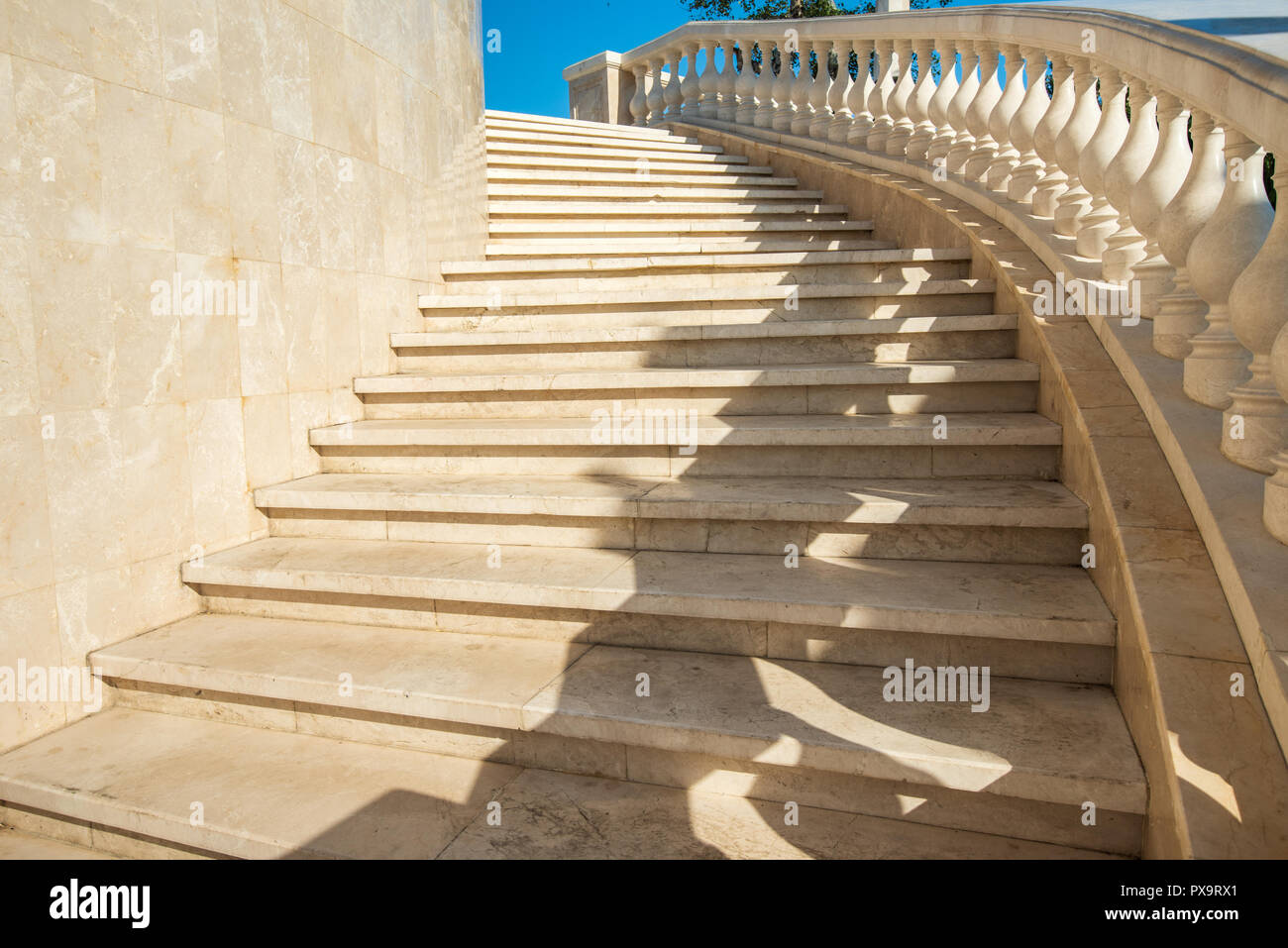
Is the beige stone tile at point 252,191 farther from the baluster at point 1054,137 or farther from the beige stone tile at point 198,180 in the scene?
the baluster at point 1054,137

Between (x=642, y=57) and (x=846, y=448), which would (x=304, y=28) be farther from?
(x=642, y=57)

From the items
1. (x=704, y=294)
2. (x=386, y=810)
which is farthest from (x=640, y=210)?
(x=386, y=810)

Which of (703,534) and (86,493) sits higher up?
(86,493)

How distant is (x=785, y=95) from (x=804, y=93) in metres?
0.44

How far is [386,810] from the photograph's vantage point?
88.2 inches

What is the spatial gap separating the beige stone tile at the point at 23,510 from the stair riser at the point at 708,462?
4.72 feet

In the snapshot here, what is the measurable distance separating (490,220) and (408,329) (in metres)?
1.72

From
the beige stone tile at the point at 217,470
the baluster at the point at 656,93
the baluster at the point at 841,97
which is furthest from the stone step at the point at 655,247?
the baluster at the point at 656,93

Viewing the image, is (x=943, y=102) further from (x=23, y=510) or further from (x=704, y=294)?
(x=23, y=510)

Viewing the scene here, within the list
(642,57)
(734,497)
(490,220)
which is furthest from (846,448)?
(642,57)

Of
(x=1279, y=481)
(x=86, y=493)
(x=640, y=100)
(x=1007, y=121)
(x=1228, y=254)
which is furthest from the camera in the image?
(x=640, y=100)

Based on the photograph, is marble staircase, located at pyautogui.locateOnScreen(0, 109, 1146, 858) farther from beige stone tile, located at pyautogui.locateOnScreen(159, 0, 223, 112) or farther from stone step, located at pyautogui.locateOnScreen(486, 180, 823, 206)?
stone step, located at pyautogui.locateOnScreen(486, 180, 823, 206)

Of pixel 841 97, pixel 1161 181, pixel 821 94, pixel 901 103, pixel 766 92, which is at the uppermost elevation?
pixel 766 92
